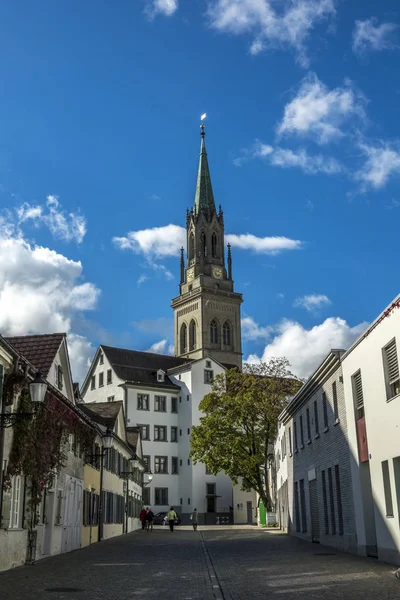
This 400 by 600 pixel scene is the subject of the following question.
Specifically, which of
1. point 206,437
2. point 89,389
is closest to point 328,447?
point 206,437

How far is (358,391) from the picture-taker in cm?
2111

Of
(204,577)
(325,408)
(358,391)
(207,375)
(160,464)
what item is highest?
(207,375)

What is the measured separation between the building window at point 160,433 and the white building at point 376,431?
175ft

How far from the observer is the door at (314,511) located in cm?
2852

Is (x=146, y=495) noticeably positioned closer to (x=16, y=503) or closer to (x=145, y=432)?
(x=145, y=432)

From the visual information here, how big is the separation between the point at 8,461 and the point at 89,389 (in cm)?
6646

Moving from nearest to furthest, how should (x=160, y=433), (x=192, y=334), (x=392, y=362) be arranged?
(x=392, y=362) < (x=160, y=433) < (x=192, y=334)

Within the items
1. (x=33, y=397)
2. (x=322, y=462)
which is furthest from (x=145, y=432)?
(x=33, y=397)

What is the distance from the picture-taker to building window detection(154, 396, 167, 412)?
74.9 metres

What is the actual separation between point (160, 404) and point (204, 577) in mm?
60355

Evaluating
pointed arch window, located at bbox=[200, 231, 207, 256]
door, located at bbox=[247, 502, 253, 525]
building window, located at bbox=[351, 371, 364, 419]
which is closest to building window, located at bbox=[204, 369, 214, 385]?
door, located at bbox=[247, 502, 253, 525]

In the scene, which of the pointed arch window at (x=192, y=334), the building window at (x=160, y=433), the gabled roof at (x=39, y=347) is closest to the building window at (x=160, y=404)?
the building window at (x=160, y=433)

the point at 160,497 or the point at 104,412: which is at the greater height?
the point at 104,412

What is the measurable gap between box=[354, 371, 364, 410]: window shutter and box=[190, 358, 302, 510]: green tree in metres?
27.5
